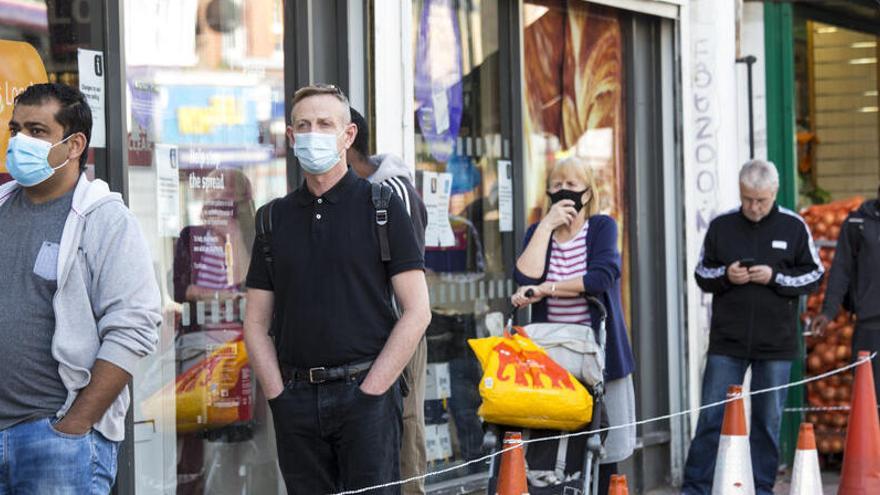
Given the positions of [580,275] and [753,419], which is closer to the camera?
[580,275]

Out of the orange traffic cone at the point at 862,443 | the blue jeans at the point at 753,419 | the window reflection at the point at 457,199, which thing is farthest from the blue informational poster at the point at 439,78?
the orange traffic cone at the point at 862,443

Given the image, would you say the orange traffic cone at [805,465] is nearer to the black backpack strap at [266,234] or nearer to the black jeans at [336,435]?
the black jeans at [336,435]

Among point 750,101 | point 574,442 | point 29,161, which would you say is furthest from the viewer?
point 750,101

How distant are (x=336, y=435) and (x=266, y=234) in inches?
28.7

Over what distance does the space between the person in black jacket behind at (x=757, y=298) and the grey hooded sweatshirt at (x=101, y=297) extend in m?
4.72

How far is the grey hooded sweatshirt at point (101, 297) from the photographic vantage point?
4.37 metres

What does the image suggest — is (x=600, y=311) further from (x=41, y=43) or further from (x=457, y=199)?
(x=41, y=43)

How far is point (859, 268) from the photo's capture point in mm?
9641

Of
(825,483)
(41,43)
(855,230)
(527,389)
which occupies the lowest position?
(825,483)

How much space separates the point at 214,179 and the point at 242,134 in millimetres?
295

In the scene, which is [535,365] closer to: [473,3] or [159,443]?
[159,443]

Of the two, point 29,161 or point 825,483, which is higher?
point 29,161

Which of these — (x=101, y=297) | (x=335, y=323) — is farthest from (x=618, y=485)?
(x=101, y=297)

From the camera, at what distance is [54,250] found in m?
4.41
